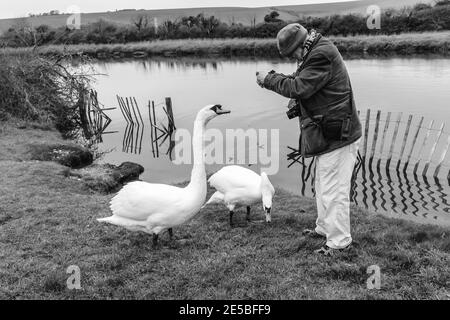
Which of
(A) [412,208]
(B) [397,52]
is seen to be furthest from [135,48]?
(A) [412,208]

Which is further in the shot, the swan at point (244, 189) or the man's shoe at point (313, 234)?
the swan at point (244, 189)

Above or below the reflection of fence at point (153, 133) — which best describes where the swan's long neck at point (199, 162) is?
above

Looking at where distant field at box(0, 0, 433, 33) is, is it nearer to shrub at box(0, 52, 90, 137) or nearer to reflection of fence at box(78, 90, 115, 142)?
reflection of fence at box(78, 90, 115, 142)

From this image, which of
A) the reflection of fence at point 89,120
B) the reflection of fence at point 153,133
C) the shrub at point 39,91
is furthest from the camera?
the reflection of fence at point 89,120

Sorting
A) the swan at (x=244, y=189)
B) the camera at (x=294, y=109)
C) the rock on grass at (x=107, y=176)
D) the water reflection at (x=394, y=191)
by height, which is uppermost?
the camera at (x=294, y=109)

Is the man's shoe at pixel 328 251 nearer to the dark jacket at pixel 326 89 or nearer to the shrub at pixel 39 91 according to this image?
the dark jacket at pixel 326 89

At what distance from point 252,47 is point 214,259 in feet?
198

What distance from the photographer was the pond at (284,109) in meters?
13.9

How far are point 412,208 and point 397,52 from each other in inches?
Result: 1733

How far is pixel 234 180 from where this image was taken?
326 inches

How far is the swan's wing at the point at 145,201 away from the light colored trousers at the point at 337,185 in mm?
2108

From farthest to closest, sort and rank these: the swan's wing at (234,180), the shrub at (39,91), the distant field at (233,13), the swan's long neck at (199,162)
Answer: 1. the distant field at (233,13)
2. the shrub at (39,91)
3. the swan's wing at (234,180)
4. the swan's long neck at (199,162)

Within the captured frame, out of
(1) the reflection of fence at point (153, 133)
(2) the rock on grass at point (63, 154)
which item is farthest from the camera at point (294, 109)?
(1) the reflection of fence at point (153, 133)

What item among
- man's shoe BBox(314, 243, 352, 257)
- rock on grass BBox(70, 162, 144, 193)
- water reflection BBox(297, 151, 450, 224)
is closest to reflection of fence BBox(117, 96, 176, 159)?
rock on grass BBox(70, 162, 144, 193)
